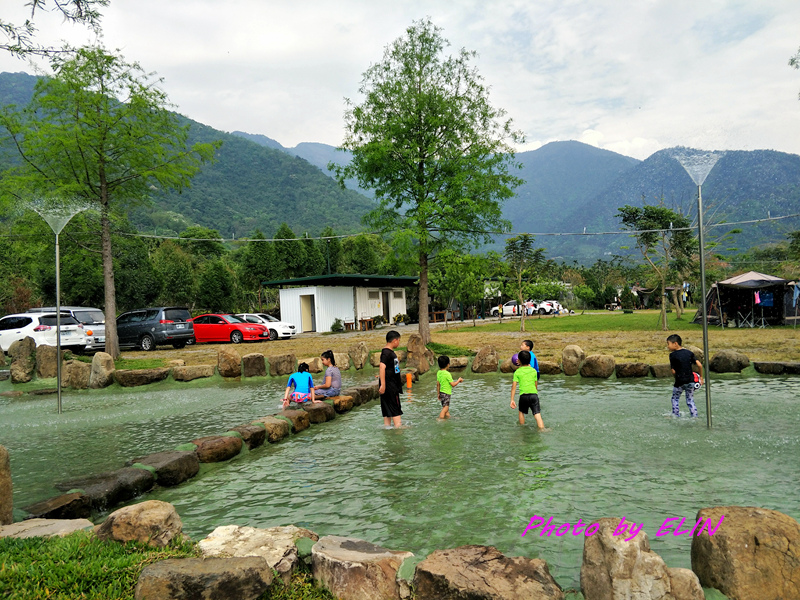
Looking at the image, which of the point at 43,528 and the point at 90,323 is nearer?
the point at 43,528

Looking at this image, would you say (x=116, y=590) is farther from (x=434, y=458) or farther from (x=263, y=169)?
(x=263, y=169)

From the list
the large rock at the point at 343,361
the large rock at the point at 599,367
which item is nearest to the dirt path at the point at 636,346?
the large rock at the point at 599,367

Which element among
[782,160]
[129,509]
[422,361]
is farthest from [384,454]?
[782,160]

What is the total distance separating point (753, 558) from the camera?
118 inches

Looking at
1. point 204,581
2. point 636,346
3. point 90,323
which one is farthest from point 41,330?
point 636,346

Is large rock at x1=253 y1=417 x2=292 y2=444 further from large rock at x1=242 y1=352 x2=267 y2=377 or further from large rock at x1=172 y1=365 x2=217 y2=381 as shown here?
large rock at x1=172 y1=365 x2=217 y2=381

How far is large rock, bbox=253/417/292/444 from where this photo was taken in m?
7.53

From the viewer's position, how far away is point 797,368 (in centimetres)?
1143

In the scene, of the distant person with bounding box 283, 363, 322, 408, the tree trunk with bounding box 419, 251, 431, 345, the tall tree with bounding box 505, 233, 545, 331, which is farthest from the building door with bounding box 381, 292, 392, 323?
the distant person with bounding box 283, 363, 322, 408

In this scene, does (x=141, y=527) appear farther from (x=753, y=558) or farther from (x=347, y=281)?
(x=347, y=281)

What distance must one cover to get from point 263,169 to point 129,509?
3984 inches

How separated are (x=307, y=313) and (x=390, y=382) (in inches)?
1064

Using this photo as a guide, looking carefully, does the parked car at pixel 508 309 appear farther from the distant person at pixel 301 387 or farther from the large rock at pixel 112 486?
the large rock at pixel 112 486

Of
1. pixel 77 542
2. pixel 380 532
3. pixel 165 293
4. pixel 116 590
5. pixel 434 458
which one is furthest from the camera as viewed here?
pixel 165 293
